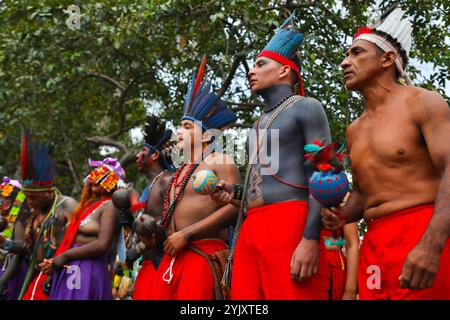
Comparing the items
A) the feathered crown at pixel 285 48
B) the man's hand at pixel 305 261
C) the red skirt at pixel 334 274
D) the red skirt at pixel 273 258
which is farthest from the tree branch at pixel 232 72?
the man's hand at pixel 305 261

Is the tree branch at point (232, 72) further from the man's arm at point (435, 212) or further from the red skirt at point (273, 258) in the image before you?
the man's arm at point (435, 212)

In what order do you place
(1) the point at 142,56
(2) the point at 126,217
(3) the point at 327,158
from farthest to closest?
1. (1) the point at 142,56
2. (2) the point at 126,217
3. (3) the point at 327,158

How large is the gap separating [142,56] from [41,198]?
147 inches

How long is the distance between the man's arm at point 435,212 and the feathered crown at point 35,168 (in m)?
4.71

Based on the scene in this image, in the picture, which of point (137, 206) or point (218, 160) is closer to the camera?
point (218, 160)

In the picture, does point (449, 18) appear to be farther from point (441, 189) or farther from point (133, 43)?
point (441, 189)

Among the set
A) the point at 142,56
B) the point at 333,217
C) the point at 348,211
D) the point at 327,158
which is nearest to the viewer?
the point at 327,158

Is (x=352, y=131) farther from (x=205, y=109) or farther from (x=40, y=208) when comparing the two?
(x=40, y=208)

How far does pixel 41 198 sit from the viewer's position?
23.0ft

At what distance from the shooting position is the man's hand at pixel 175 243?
4.79 meters

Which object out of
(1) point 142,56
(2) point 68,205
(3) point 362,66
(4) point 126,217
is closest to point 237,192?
(3) point 362,66

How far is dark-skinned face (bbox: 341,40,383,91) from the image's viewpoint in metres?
3.62

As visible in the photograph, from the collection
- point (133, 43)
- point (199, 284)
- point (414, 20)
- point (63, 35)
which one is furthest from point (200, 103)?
point (63, 35)

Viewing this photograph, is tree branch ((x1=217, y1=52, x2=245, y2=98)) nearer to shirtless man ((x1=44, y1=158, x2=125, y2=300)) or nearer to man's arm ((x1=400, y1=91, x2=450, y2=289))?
shirtless man ((x1=44, y1=158, x2=125, y2=300))
